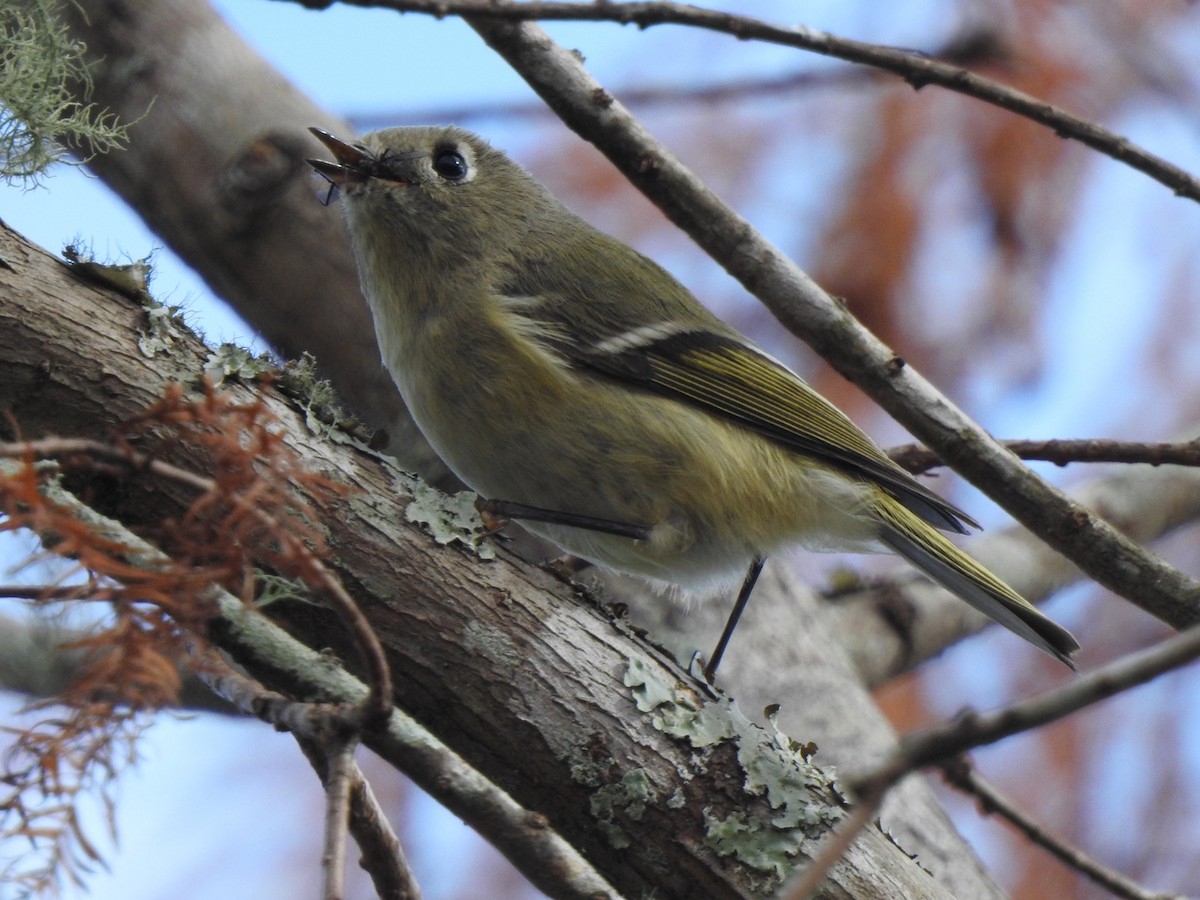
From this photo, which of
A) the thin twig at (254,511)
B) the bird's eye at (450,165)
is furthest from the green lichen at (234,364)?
the bird's eye at (450,165)

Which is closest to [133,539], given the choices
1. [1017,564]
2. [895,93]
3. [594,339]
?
[594,339]

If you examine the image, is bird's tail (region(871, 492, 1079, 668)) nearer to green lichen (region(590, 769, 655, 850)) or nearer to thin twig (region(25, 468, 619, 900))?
green lichen (region(590, 769, 655, 850))

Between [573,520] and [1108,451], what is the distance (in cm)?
89

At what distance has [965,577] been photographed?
2.24 m

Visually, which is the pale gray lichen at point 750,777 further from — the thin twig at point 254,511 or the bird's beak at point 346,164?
the bird's beak at point 346,164

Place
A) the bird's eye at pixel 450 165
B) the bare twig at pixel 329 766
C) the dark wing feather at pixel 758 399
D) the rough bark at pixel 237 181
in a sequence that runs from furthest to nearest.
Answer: the rough bark at pixel 237 181
the bird's eye at pixel 450 165
the dark wing feather at pixel 758 399
the bare twig at pixel 329 766

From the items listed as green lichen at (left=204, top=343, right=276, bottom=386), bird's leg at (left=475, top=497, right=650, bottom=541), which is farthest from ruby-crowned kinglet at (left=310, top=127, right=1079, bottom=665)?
green lichen at (left=204, top=343, right=276, bottom=386)

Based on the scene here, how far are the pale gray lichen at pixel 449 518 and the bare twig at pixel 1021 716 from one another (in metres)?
0.93

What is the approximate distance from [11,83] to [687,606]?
1.67 meters

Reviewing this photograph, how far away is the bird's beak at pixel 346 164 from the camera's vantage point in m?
2.29

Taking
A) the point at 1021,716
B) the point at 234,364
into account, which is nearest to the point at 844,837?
the point at 1021,716

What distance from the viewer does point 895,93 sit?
148 inches

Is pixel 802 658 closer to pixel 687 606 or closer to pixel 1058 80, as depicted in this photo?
pixel 687 606

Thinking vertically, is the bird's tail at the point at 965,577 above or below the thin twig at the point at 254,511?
above
